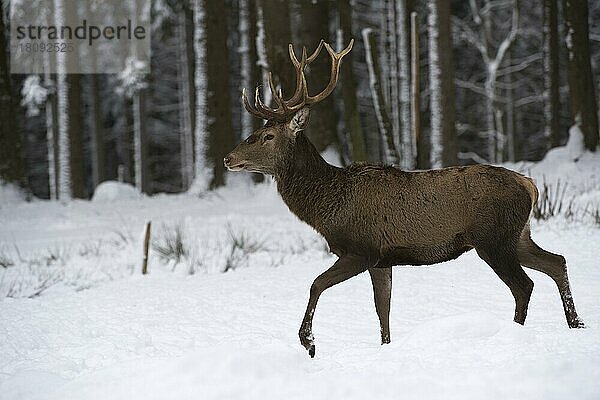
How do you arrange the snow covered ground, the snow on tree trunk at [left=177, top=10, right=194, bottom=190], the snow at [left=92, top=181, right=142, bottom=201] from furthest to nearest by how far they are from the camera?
1. the snow on tree trunk at [left=177, top=10, right=194, bottom=190]
2. the snow at [left=92, top=181, right=142, bottom=201]
3. the snow covered ground

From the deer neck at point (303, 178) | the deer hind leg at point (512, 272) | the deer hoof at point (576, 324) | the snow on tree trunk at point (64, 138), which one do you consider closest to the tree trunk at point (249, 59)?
the snow on tree trunk at point (64, 138)

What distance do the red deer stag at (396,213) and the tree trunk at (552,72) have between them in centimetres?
1348

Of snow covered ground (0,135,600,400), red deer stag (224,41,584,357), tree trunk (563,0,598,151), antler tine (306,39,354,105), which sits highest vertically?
tree trunk (563,0,598,151)

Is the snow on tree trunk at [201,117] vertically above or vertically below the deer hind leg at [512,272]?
above

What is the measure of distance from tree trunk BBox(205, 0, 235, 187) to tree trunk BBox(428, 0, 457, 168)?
15.8 ft

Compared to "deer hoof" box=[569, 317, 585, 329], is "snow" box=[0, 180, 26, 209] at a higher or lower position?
higher

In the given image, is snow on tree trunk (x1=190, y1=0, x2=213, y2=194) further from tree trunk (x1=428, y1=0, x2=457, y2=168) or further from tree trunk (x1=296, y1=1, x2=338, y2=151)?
tree trunk (x1=428, y1=0, x2=457, y2=168)

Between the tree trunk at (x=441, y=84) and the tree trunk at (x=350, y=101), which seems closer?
the tree trunk at (x=441, y=84)

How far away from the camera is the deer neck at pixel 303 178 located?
5398mm

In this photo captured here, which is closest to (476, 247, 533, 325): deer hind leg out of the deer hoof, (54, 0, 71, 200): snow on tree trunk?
the deer hoof

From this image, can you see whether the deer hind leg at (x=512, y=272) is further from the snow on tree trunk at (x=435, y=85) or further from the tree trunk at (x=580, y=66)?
the tree trunk at (x=580, y=66)

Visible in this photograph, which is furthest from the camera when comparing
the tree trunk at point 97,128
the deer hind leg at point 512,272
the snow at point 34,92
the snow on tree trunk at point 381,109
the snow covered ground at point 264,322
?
the tree trunk at point 97,128

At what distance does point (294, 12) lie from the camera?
47.6ft

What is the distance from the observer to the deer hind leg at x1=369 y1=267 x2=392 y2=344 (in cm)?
522
